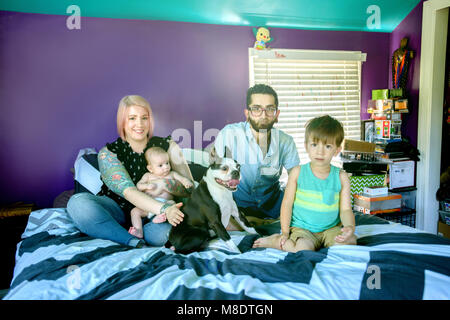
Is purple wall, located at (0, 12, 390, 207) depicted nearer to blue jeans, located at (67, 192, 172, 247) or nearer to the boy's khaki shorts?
blue jeans, located at (67, 192, 172, 247)

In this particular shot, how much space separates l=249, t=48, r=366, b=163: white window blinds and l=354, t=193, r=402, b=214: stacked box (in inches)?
22.8

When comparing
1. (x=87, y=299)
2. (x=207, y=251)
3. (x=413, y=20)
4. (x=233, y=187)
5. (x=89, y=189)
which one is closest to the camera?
(x=87, y=299)

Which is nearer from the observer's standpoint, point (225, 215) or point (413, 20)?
point (225, 215)

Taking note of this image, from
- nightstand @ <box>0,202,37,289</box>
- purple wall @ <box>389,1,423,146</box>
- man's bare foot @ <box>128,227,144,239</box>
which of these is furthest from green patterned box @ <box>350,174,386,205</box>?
nightstand @ <box>0,202,37,289</box>

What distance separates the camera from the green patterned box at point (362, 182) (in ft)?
7.66

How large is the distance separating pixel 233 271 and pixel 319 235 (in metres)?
0.47

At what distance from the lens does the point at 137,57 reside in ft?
6.89

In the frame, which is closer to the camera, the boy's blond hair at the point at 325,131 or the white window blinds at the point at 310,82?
the boy's blond hair at the point at 325,131

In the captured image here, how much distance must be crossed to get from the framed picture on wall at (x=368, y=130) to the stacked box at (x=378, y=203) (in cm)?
58

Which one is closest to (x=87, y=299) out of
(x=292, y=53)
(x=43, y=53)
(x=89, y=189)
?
(x=89, y=189)

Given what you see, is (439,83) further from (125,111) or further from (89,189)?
(89,189)

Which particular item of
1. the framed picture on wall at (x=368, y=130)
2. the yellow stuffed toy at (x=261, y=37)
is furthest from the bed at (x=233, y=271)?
the yellow stuffed toy at (x=261, y=37)

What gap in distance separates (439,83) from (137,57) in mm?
2532

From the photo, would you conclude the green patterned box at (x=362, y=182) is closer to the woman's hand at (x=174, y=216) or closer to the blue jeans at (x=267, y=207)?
the blue jeans at (x=267, y=207)
